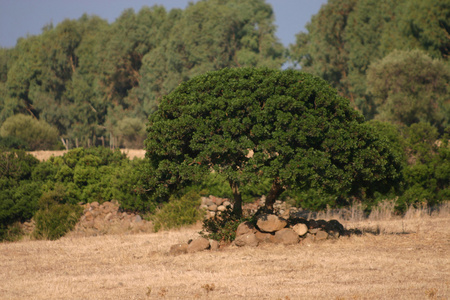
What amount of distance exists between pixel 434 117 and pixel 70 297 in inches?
1578

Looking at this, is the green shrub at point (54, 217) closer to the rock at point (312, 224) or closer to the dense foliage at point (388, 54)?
the rock at point (312, 224)

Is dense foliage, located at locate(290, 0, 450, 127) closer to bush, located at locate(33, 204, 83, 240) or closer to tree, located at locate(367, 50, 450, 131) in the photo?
tree, located at locate(367, 50, 450, 131)

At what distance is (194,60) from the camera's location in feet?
207

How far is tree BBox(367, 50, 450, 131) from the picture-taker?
1705 inches

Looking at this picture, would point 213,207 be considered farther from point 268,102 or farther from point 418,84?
point 418,84

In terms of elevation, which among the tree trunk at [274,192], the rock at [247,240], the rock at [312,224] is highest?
the tree trunk at [274,192]

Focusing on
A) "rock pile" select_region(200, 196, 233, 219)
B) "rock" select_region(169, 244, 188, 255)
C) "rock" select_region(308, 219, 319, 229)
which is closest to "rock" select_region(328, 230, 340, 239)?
"rock" select_region(308, 219, 319, 229)

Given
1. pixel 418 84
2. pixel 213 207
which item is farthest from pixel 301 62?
pixel 213 207

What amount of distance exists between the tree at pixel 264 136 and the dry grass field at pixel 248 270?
1.81 m

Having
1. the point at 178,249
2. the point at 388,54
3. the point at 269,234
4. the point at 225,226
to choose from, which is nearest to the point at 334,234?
the point at 269,234

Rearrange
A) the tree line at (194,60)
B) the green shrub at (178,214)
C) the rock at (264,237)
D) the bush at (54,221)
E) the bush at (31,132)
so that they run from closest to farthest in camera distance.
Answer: the rock at (264,237)
the bush at (54,221)
the green shrub at (178,214)
the tree line at (194,60)
the bush at (31,132)

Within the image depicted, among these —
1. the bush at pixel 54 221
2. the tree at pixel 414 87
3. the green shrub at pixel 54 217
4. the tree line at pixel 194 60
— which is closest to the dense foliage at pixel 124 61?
the tree line at pixel 194 60

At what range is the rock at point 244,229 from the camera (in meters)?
14.5

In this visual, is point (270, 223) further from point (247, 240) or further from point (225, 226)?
point (225, 226)
